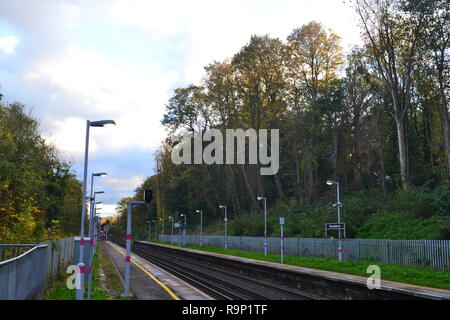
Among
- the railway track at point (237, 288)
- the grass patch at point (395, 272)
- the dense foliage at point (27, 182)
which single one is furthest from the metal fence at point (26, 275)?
the grass patch at point (395, 272)

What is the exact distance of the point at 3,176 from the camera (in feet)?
82.5

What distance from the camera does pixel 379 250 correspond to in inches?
1137

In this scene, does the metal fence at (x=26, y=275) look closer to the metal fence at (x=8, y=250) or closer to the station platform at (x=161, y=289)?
the metal fence at (x=8, y=250)

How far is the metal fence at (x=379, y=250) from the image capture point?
947 inches

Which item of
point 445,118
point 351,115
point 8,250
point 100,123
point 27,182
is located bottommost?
point 8,250

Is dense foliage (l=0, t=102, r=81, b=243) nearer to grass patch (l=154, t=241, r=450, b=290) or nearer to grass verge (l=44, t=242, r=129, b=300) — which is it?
grass verge (l=44, t=242, r=129, b=300)

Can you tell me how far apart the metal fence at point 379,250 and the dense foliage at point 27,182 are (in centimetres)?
2024

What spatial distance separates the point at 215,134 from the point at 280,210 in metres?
15.3

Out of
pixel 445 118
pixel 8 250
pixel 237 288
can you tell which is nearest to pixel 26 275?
pixel 8 250

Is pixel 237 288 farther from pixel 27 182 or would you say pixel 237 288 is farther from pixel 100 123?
pixel 27 182

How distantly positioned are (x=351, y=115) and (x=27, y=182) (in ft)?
128

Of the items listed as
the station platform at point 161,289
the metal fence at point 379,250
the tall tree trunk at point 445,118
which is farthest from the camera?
the tall tree trunk at point 445,118

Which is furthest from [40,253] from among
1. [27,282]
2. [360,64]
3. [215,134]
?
[215,134]
